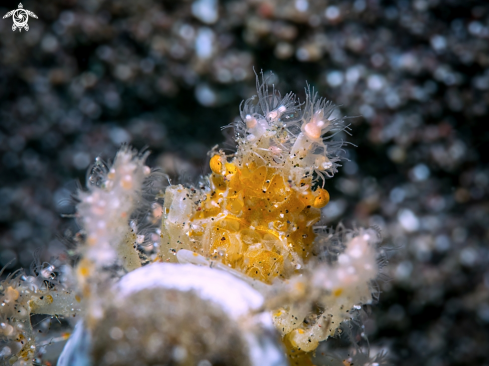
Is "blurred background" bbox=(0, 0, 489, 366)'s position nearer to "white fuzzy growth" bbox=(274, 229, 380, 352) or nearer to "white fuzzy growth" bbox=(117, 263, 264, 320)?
"white fuzzy growth" bbox=(274, 229, 380, 352)


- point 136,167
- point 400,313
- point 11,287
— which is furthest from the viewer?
point 400,313

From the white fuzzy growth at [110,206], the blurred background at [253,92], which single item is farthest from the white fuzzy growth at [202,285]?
the blurred background at [253,92]

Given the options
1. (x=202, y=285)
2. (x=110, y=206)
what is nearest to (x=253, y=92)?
(x=110, y=206)

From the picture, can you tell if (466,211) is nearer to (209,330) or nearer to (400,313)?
(400,313)

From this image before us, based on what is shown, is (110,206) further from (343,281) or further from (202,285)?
(343,281)

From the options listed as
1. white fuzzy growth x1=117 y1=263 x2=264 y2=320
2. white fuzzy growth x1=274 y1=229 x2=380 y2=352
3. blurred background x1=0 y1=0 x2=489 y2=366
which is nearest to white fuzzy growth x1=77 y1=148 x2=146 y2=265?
white fuzzy growth x1=117 y1=263 x2=264 y2=320

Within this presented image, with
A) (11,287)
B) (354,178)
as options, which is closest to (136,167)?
(11,287)
